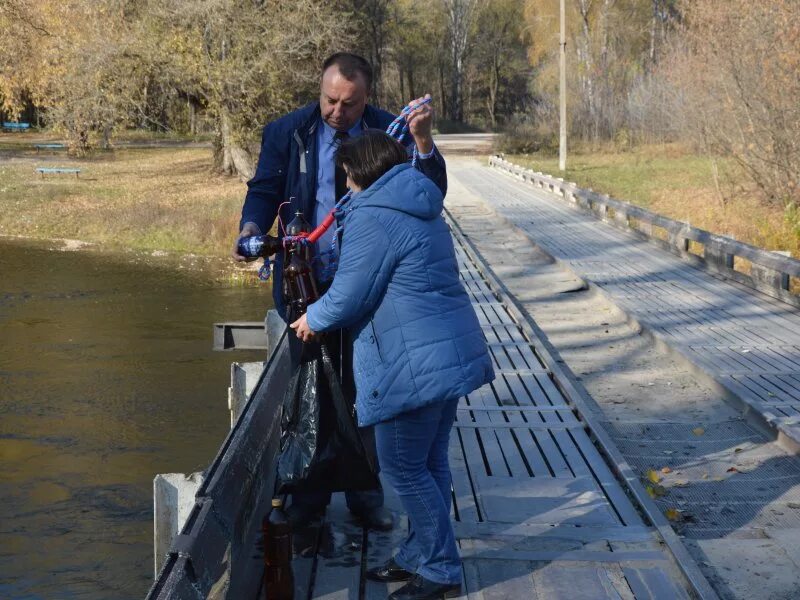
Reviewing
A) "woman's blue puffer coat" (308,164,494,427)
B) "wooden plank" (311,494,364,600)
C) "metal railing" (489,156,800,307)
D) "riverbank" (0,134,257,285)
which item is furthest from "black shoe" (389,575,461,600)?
"riverbank" (0,134,257,285)

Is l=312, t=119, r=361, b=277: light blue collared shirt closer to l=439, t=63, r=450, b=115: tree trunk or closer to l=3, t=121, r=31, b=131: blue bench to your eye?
l=3, t=121, r=31, b=131: blue bench

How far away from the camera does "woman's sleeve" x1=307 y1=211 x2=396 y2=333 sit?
4125 mm

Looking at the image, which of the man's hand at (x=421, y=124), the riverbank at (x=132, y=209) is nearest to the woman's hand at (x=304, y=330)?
the man's hand at (x=421, y=124)

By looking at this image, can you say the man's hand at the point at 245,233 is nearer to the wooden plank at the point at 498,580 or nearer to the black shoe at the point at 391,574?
the black shoe at the point at 391,574

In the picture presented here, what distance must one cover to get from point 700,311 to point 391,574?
8063 mm

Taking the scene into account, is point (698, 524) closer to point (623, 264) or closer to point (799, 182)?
point (623, 264)

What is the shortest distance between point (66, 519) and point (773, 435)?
17.1 ft

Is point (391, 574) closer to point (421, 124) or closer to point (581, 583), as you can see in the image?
point (581, 583)

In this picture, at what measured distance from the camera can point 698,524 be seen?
5.97m

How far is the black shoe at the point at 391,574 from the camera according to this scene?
459cm

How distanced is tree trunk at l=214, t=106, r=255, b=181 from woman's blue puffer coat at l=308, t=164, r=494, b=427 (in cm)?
2763

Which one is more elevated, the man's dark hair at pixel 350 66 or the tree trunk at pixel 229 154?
the man's dark hair at pixel 350 66

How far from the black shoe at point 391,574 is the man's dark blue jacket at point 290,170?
3.78 ft

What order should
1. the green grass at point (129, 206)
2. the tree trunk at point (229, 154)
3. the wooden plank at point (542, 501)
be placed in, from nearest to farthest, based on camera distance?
the wooden plank at point (542, 501) → the green grass at point (129, 206) → the tree trunk at point (229, 154)
